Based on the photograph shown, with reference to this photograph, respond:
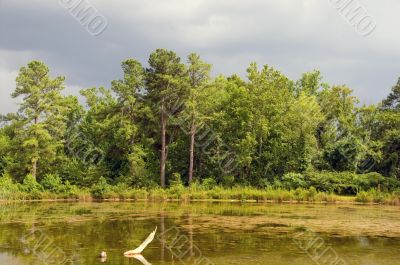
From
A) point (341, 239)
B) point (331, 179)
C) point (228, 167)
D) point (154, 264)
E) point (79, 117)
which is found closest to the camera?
point (154, 264)

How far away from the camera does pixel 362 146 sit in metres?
41.4

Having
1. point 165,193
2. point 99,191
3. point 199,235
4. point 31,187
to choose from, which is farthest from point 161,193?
point 199,235

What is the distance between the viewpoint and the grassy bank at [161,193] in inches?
1499

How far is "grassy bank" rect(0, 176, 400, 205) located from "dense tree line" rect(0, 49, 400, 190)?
2036 millimetres

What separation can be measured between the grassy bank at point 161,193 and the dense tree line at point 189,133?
6.68 feet

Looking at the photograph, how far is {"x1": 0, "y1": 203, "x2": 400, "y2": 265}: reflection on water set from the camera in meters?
15.4

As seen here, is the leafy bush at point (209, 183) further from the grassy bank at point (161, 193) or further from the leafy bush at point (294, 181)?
the leafy bush at point (294, 181)

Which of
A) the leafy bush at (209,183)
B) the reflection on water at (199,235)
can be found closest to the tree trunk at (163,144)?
the leafy bush at (209,183)

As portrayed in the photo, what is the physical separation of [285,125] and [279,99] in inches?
124

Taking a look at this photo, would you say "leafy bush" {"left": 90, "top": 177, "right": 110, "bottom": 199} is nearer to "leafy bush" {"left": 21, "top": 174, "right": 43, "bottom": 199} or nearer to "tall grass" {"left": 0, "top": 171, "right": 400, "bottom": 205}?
"tall grass" {"left": 0, "top": 171, "right": 400, "bottom": 205}

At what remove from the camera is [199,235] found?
20.1 metres

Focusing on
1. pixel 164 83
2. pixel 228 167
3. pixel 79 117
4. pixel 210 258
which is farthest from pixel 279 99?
pixel 210 258

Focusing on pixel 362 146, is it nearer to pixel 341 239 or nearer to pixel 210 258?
pixel 341 239

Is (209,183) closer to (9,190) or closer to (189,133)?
(189,133)
